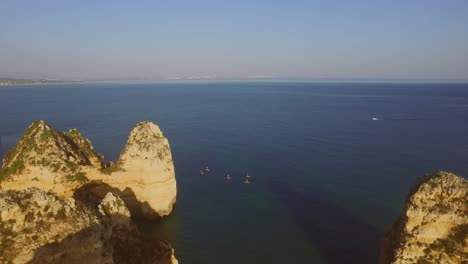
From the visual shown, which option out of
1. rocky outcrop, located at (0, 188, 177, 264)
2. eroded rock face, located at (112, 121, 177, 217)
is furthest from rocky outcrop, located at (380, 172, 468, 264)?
eroded rock face, located at (112, 121, 177, 217)

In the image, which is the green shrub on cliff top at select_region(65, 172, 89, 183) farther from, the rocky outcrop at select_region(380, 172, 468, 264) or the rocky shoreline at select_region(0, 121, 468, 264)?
the rocky outcrop at select_region(380, 172, 468, 264)

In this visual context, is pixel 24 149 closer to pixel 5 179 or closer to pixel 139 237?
pixel 5 179

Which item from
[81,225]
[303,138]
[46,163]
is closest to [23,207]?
[81,225]

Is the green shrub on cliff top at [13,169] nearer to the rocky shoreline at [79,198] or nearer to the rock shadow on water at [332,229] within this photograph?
the rocky shoreline at [79,198]

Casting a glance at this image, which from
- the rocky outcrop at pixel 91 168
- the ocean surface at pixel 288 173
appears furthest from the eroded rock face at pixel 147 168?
the ocean surface at pixel 288 173

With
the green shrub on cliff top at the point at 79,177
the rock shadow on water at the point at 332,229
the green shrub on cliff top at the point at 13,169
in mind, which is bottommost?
the rock shadow on water at the point at 332,229

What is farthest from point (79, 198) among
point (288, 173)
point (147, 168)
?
point (288, 173)
